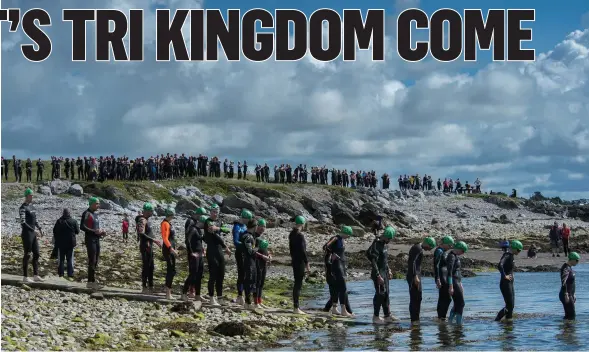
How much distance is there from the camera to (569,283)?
2122cm

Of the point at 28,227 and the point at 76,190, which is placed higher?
the point at 76,190

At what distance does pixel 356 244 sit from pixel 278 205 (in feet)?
55.9

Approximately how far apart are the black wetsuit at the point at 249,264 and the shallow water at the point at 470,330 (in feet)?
8.34

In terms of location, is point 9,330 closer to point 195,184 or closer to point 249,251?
point 249,251

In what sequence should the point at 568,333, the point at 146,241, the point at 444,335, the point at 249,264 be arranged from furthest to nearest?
the point at 146,241
the point at 249,264
the point at 568,333
the point at 444,335

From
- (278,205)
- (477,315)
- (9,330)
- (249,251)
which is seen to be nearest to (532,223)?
(278,205)

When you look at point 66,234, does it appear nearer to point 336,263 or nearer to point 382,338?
point 336,263

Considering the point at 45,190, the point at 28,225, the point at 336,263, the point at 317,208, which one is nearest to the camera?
the point at 336,263

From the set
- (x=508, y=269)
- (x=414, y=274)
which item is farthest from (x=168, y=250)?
(x=508, y=269)

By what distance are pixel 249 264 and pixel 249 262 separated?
50 mm

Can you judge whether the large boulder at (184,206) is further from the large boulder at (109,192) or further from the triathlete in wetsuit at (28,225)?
the triathlete in wetsuit at (28,225)

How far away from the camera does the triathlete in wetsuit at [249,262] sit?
67.8ft

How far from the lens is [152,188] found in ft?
210

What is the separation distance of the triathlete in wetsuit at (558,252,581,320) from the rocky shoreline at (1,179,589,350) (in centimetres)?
627
